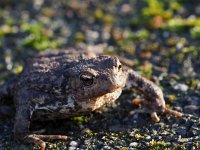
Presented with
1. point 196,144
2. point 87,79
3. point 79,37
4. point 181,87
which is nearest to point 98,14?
point 79,37

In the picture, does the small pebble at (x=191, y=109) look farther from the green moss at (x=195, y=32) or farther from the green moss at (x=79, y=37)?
the green moss at (x=79, y=37)

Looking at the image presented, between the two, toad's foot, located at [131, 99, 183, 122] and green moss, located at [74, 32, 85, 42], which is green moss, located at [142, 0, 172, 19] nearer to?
green moss, located at [74, 32, 85, 42]

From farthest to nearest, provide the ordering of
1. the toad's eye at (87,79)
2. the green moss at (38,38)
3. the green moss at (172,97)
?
1. the green moss at (38,38)
2. the green moss at (172,97)
3. the toad's eye at (87,79)

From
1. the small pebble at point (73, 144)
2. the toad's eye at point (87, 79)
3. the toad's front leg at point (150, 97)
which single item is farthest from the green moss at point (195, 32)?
the small pebble at point (73, 144)

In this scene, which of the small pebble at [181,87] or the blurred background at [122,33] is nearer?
the small pebble at [181,87]

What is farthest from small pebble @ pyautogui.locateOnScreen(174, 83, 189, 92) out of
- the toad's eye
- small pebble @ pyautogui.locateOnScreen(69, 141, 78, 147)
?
small pebble @ pyautogui.locateOnScreen(69, 141, 78, 147)

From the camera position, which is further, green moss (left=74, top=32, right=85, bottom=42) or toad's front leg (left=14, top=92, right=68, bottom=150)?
green moss (left=74, top=32, right=85, bottom=42)
